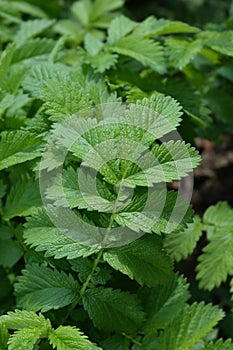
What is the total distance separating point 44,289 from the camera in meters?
1.24

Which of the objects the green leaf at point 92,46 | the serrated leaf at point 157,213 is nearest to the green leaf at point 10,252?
the serrated leaf at point 157,213

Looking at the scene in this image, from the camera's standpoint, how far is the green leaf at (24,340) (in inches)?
42.4

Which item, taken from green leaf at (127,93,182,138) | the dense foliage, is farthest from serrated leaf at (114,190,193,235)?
green leaf at (127,93,182,138)

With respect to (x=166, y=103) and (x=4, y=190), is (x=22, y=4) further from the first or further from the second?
(x=166, y=103)

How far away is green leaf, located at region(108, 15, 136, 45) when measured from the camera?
5.17 feet

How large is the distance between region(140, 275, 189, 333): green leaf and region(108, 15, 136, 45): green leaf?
0.66 metres

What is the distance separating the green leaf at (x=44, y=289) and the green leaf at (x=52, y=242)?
0.27 feet

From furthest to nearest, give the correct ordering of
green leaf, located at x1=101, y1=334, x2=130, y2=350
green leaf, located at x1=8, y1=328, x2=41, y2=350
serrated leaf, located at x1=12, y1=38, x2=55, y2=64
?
serrated leaf, located at x1=12, y1=38, x2=55, y2=64
green leaf, located at x1=101, y1=334, x2=130, y2=350
green leaf, located at x1=8, y1=328, x2=41, y2=350

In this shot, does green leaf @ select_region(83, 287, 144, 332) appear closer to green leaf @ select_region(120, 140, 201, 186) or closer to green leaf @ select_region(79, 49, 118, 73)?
green leaf @ select_region(120, 140, 201, 186)

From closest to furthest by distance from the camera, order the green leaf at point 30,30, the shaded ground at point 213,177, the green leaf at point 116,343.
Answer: the green leaf at point 116,343 < the green leaf at point 30,30 < the shaded ground at point 213,177

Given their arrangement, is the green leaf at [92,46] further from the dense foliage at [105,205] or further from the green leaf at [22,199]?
the green leaf at [22,199]

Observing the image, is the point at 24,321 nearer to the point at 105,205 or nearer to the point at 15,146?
the point at 105,205

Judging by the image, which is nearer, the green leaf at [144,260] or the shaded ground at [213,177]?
the green leaf at [144,260]

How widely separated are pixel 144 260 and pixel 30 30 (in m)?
0.96
